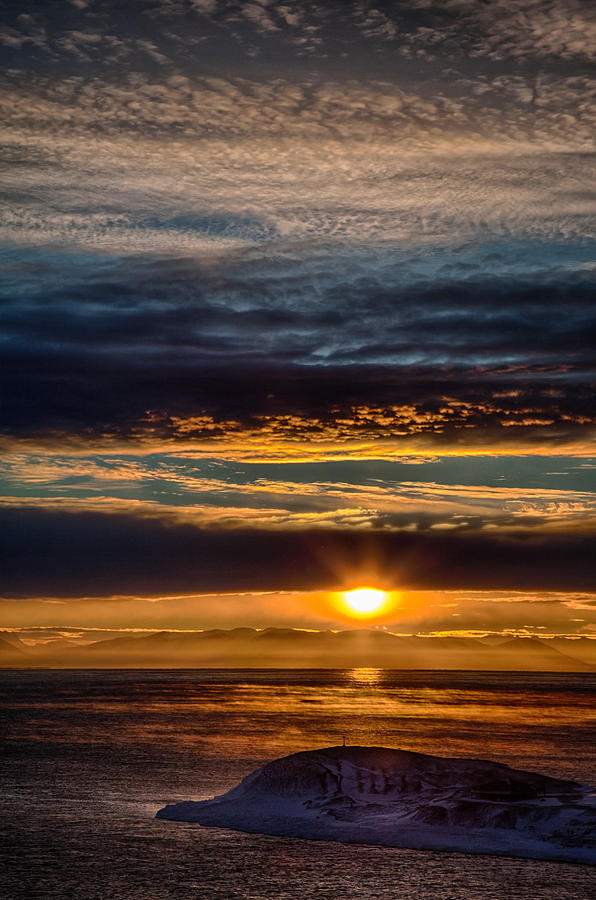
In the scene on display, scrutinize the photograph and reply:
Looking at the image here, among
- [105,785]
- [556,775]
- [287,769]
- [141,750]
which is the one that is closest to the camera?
[287,769]

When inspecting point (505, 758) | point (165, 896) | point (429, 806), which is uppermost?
point (505, 758)

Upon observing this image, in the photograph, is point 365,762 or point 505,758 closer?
point 365,762

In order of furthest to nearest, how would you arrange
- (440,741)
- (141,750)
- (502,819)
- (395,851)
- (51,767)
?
1. (440,741)
2. (141,750)
3. (51,767)
4. (502,819)
5. (395,851)

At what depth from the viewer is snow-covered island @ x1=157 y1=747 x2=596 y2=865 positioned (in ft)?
92.8

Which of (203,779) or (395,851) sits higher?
(203,779)

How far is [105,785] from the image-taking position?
42.6m

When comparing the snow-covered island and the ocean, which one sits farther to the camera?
the snow-covered island

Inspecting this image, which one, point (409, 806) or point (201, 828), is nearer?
→ point (201, 828)

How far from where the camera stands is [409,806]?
32.3 m

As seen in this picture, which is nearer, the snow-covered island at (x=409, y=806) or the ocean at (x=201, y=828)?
the ocean at (x=201, y=828)

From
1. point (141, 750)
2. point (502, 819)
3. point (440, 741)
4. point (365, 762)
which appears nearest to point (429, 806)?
point (502, 819)

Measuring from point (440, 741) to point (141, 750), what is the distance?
2236 centimetres

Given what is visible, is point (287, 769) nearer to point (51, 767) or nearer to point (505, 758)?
point (51, 767)

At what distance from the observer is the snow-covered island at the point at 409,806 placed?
2828cm
